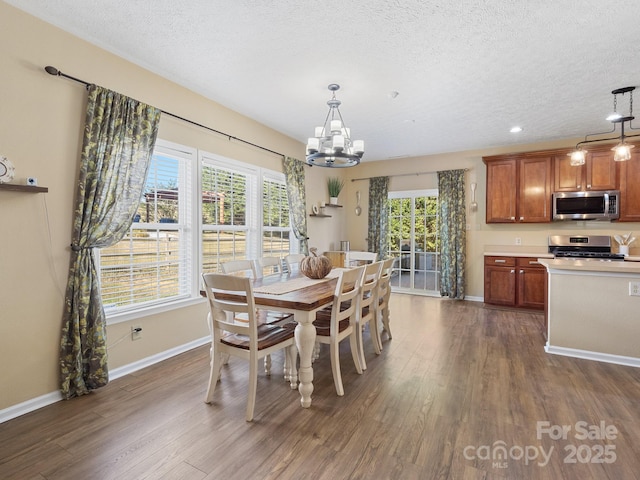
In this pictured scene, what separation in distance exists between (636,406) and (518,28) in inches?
115

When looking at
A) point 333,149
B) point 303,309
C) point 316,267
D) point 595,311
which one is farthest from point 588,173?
point 303,309

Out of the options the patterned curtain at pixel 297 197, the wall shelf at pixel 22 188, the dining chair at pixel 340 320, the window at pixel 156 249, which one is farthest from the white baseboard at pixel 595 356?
the wall shelf at pixel 22 188

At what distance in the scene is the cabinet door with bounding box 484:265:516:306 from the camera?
5094mm

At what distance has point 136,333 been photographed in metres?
2.88

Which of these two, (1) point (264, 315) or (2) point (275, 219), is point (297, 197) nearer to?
(2) point (275, 219)

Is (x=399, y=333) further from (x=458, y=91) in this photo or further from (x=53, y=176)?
(x=53, y=176)

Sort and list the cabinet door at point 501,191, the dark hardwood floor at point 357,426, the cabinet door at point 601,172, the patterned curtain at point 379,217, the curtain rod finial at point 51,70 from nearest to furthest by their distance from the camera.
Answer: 1. the dark hardwood floor at point 357,426
2. the curtain rod finial at point 51,70
3. the cabinet door at point 601,172
4. the cabinet door at point 501,191
5. the patterned curtain at point 379,217

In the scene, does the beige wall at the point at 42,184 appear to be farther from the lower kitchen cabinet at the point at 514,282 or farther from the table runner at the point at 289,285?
the lower kitchen cabinet at the point at 514,282

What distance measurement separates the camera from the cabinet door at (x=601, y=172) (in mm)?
4695

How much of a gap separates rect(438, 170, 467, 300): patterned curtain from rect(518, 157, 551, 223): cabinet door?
0.93 metres

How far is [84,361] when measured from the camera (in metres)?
2.43

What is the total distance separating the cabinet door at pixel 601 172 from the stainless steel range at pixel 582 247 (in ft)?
2.61

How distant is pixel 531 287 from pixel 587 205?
151 cm

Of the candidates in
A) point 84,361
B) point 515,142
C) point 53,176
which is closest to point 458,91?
point 515,142
